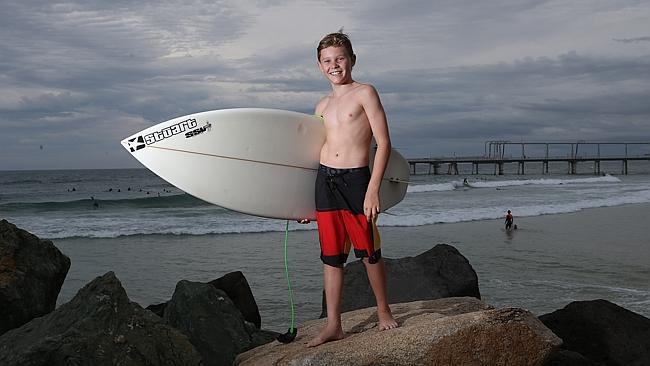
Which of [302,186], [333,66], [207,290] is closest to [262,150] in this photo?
[302,186]

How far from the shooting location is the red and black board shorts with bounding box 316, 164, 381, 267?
417cm

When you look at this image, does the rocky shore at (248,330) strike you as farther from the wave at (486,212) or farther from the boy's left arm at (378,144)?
the wave at (486,212)

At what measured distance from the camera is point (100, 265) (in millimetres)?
12055

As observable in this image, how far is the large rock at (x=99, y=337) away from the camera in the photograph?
3379 mm

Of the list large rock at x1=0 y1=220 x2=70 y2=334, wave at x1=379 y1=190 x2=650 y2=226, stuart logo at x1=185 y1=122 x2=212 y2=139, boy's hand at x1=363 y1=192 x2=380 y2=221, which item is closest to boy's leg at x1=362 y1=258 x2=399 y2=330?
boy's hand at x1=363 y1=192 x2=380 y2=221

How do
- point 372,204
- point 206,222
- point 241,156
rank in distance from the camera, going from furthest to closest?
point 206,222
point 241,156
point 372,204

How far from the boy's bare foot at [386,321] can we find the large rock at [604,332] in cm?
176

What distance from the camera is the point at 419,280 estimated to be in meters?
6.77

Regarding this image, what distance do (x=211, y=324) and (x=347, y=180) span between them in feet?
5.90

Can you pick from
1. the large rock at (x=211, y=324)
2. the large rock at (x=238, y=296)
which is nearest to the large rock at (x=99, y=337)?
the large rock at (x=211, y=324)

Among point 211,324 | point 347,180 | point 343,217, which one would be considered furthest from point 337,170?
point 211,324

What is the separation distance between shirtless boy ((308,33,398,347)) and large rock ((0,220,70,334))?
255 cm

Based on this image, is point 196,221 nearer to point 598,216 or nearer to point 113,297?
point 598,216

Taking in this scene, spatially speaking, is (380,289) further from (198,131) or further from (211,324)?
(198,131)
